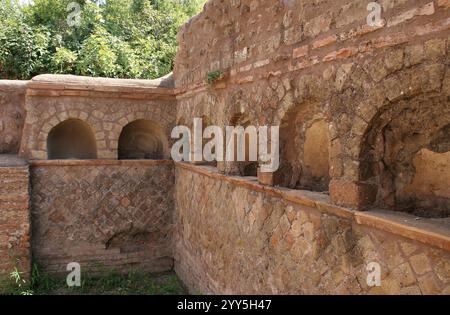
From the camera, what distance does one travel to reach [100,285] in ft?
23.6

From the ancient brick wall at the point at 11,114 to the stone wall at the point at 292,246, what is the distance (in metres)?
3.41

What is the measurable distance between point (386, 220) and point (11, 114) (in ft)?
23.0

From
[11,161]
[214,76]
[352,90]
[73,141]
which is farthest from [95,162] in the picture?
[352,90]

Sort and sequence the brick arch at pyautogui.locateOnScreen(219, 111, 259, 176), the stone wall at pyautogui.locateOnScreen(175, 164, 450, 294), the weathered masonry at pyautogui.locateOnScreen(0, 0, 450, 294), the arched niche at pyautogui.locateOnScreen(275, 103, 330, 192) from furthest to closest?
Answer: the brick arch at pyautogui.locateOnScreen(219, 111, 259, 176), the arched niche at pyautogui.locateOnScreen(275, 103, 330, 192), the weathered masonry at pyautogui.locateOnScreen(0, 0, 450, 294), the stone wall at pyautogui.locateOnScreen(175, 164, 450, 294)

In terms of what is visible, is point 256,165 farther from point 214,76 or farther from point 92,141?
point 92,141

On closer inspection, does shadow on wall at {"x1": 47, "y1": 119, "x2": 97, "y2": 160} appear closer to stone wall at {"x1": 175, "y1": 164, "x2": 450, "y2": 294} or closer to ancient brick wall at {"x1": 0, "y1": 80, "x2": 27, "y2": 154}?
ancient brick wall at {"x1": 0, "y1": 80, "x2": 27, "y2": 154}

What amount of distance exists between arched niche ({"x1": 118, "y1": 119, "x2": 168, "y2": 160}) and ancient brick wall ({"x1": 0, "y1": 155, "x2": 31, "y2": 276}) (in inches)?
74.4

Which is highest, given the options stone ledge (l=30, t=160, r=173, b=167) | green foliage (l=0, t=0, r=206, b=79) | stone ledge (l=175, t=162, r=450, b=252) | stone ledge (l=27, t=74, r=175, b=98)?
green foliage (l=0, t=0, r=206, b=79)

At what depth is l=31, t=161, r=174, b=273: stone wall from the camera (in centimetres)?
711

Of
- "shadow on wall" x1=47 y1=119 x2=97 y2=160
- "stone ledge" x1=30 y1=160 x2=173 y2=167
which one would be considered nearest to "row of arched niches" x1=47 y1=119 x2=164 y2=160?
"shadow on wall" x1=47 y1=119 x2=97 y2=160

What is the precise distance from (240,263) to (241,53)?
2.56 meters

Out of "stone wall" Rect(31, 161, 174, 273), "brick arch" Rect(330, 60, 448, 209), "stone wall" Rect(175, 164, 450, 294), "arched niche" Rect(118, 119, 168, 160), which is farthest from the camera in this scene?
"arched niche" Rect(118, 119, 168, 160)

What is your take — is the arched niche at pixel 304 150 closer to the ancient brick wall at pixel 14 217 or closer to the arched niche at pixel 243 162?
the arched niche at pixel 243 162
